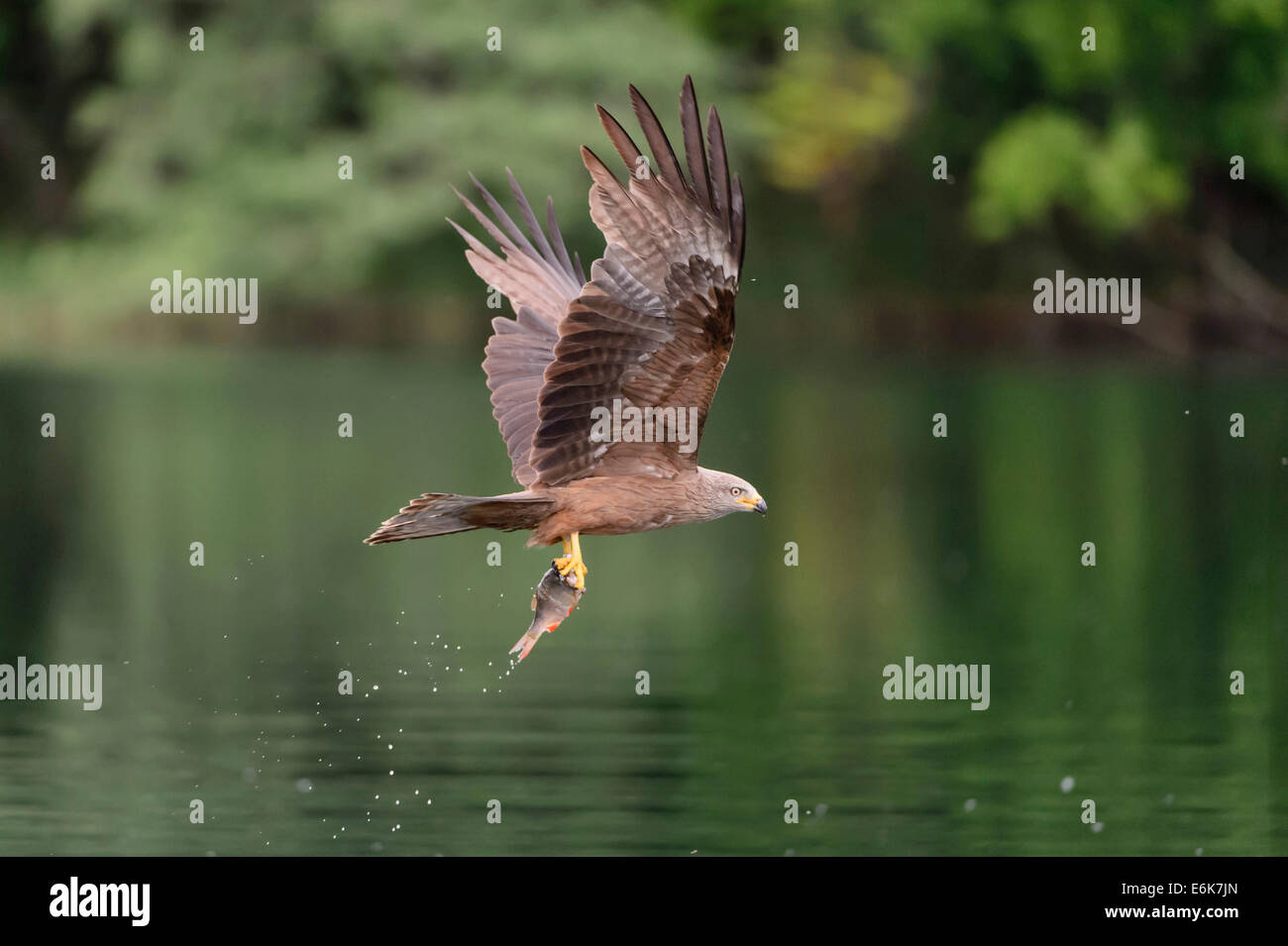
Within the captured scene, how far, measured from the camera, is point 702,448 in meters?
29.6

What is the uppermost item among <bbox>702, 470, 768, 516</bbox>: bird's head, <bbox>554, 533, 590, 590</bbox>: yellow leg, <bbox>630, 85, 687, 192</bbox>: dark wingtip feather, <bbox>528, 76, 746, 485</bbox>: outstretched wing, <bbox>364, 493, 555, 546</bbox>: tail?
<bbox>630, 85, 687, 192</bbox>: dark wingtip feather

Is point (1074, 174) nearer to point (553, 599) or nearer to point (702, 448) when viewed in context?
point (702, 448)

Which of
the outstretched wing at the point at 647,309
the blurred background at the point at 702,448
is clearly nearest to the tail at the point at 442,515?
the outstretched wing at the point at 647,309

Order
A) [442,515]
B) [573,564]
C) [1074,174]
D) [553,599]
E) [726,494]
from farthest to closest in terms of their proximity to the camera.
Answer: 1. [1074,174]
2. [726,494]
3. [573,564]
4. [553,599]
5. [442,515]

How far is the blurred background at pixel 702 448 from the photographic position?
46.2 ft

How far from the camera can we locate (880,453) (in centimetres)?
3134

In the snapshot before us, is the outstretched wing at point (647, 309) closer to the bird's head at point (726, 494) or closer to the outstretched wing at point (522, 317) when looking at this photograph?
the bird's head at point (726, 494)

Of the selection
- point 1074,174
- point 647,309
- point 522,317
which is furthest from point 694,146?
point 1074,174

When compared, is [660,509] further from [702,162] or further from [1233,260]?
[1233,260]

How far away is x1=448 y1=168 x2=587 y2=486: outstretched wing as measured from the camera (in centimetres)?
1175

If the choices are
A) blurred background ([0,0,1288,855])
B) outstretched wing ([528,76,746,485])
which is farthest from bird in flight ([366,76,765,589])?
blurred background ([0,0,1288,855])

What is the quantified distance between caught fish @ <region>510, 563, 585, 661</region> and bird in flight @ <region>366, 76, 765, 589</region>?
0.07 metres

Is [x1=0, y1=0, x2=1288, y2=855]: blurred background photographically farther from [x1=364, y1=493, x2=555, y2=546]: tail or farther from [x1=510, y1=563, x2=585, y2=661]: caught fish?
[x1=364, y1=493, x2=555, y2=546]: tail

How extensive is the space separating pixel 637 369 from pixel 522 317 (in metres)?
1.87
